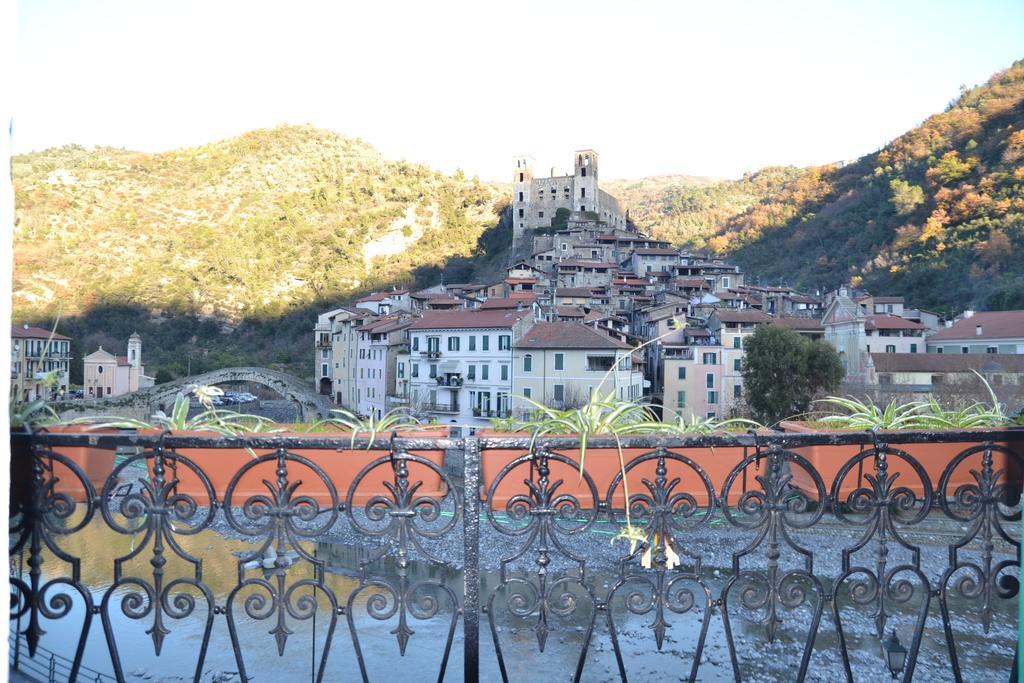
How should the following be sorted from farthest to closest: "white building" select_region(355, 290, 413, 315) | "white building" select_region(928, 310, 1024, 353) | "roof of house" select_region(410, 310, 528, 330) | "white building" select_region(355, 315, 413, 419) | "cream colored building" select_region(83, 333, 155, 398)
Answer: "white building" select_region(355, 290, 413, 315)
"cream colored building" select_region(83, 333, 155, 398)
"white building" select_region(355, 315, 413, 419)
"white building" select_region(928, 310, 1024, 353)
"roof of house" select_region(410, 310, 528, 330)

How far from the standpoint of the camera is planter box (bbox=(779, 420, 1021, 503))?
1496mm

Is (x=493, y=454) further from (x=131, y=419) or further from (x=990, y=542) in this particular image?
(x=990, y=542)

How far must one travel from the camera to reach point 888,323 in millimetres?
25219

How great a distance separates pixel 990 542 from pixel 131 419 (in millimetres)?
1936

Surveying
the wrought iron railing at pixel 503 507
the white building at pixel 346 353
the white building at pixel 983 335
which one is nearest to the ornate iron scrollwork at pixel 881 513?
the wrought iron railing at pixel 503 507

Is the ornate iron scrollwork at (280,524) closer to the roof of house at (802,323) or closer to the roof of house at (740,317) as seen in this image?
the roof of house at (740,317)

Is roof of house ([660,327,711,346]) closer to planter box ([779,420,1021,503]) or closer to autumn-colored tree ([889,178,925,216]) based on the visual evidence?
planter box ([779,420,1021,503])

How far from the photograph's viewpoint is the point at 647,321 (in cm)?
2622

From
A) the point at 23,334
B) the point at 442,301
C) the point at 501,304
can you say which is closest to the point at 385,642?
the point at 23,334

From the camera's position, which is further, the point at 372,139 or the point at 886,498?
the point at 372,139

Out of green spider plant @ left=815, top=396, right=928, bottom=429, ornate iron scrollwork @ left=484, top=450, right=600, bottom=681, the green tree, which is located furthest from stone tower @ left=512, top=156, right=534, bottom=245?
ornate iron scrollwork @ left=484, top=450, right=600, bottom=681

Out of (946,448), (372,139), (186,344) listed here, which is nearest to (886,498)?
(946,448)

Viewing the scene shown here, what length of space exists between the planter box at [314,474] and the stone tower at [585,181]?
50.0m

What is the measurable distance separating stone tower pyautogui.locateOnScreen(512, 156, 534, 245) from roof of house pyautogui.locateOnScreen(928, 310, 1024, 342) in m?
29.2
